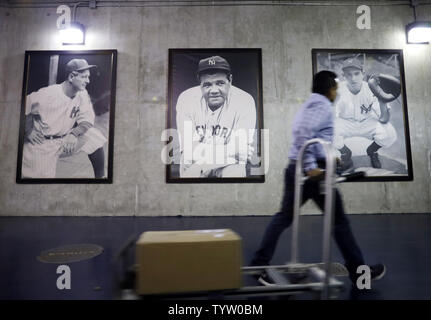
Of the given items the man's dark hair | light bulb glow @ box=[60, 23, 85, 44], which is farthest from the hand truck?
light bulb glow @ box=[60, 23, 85, 44]

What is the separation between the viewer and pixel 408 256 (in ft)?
7.95

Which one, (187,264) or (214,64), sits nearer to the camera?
(187,264)

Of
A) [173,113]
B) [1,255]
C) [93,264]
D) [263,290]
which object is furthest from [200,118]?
[263,290]

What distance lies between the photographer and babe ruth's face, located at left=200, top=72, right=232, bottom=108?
4707 mm

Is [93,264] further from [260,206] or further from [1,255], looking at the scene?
[260,206]

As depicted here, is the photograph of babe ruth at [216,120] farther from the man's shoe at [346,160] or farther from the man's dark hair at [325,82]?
the man's dark hair at [325,82]

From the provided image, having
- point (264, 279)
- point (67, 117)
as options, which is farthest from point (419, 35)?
point (67, 117)

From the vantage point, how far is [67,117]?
4.68m

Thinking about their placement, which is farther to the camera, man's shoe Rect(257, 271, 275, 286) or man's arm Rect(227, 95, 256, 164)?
man's arm Rect(227, 95, 256, 164)

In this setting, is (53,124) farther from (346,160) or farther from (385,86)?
(385,86)

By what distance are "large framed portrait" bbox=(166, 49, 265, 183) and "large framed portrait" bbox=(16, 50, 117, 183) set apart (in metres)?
1.20

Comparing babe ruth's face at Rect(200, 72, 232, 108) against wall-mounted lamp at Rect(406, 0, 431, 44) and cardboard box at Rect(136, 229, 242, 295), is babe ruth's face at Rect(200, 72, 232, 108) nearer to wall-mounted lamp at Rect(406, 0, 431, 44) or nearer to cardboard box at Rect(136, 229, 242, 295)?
wall-mounted lamp at Rect(406, 0, 431, 44)

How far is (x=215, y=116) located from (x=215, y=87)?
1.83ft

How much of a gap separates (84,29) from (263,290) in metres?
5.41
